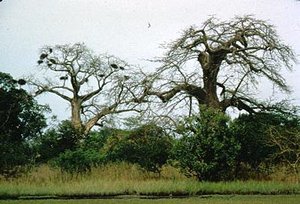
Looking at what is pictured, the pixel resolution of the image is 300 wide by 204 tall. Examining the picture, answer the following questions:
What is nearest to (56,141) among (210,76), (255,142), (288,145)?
(210,76)

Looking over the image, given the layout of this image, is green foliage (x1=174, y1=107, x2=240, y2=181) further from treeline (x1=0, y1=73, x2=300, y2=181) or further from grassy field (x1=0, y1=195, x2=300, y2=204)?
grassy field (x1=0, y1=195, x2=300, y2=204)

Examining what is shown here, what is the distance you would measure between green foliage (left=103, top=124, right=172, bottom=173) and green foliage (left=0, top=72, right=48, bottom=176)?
2.50 meters

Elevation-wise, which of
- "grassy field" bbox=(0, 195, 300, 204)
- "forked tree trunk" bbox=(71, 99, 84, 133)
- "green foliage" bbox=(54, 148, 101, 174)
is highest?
"forked tree trunk" bbox=(71, 99, 84, 133)

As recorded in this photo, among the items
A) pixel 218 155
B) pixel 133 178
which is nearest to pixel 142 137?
pixel 133 178

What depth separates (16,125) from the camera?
56.4 feet

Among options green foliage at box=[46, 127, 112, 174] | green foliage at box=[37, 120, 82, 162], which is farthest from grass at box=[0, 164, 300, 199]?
green foliage at box=[37, 120, 82, 162]

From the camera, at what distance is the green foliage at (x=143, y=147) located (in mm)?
14930

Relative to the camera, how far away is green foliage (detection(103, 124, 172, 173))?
Result: 14930 mm

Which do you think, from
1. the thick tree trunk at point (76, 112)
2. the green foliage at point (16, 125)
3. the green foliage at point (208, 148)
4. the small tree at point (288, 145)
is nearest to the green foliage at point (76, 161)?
the green foliage at point (16, 125)

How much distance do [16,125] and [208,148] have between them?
6.71 metres

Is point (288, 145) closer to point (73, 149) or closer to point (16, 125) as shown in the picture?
point (73, 149)

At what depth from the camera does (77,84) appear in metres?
21.6

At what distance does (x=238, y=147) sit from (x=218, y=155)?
1.84ft

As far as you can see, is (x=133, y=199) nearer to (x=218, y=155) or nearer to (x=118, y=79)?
(x=218, y=155)
